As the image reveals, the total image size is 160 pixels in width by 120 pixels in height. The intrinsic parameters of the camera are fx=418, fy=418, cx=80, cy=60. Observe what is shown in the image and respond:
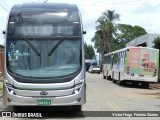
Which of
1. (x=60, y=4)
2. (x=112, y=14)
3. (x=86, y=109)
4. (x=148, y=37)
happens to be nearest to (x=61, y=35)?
(x=60, y=4)

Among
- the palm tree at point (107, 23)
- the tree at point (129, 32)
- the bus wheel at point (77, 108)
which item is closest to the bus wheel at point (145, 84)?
the bus wheel at point (77, 108)

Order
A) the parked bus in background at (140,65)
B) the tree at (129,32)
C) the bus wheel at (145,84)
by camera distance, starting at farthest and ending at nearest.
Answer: the tree at (129,32) → the bus wheel at (145,84) → the parked bus in background at (140,65)

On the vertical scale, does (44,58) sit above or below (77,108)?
above

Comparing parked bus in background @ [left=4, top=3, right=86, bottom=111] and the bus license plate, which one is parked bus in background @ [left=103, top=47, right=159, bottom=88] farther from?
the bus license plate

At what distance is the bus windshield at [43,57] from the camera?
12867 mm

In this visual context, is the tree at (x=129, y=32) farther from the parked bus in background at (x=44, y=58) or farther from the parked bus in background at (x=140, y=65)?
the parked bus in background at (x=44, y=58)

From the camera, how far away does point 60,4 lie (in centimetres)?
1398

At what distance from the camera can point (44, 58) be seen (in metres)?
13.0

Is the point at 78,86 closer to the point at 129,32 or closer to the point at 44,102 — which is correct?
the point at 44,102

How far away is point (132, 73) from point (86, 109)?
53.8 feet

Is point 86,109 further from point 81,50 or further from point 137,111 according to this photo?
point 81,50

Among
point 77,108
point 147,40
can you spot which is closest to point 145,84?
point 77,108

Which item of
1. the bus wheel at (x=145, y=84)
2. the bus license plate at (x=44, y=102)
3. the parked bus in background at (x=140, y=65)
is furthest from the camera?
the bus wheel at (x=145, y=84)

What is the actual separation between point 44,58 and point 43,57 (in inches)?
1.8
